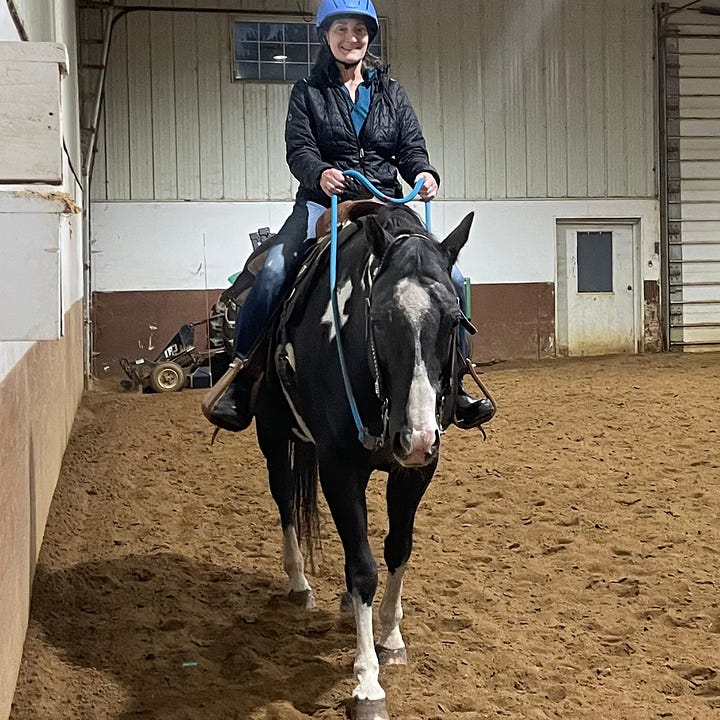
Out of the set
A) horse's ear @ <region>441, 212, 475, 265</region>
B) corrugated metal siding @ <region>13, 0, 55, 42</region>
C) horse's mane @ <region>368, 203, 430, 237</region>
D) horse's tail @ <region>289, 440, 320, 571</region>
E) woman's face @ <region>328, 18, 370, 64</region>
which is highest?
corrugated metal siding @ <region>13, 0, 55, 42</region>

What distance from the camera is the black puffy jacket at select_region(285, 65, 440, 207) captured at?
11.8 feet

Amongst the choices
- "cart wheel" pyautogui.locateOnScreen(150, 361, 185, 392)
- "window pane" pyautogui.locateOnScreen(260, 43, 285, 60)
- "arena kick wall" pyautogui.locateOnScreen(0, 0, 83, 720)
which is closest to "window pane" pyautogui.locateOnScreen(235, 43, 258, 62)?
"window pane" pyautogui.locateOnScreen(260, 43, 285, 60)

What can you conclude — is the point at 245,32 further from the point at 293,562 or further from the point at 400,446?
the point at 400,446

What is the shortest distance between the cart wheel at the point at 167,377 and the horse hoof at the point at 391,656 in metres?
7.11

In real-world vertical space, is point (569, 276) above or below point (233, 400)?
above

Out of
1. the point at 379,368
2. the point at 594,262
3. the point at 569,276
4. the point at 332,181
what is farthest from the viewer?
the point at 594,262

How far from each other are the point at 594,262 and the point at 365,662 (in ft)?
35.3

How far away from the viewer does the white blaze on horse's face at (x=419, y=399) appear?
2572mm

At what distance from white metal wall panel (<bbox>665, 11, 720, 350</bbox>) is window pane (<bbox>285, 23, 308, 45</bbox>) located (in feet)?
16.5

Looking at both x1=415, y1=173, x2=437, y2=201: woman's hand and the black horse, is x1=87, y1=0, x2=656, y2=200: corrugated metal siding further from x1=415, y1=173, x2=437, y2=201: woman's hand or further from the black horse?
x1=415, y1=173, x2=437, y2=201: woman's hand

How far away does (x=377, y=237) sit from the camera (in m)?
2.88

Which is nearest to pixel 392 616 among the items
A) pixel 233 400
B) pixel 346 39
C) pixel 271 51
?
pixel 233 400

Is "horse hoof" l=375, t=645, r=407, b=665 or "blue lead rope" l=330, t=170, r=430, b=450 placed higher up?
"blue lead rope" l=330, t=170, r=430, b=450

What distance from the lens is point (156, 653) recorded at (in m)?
3.47
